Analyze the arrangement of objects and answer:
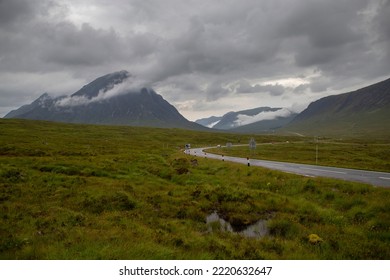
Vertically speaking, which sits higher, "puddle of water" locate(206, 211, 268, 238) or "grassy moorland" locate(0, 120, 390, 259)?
"grassy moorland" locate(0, 120, 390, 259)

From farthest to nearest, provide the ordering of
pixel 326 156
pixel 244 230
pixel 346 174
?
pixel 326 156 < pixel 346 174 < pixel 244 230

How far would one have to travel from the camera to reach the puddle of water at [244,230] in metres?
15.4

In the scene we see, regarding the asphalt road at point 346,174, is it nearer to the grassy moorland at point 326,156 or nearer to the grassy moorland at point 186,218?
the grassy moorland at point 186,218

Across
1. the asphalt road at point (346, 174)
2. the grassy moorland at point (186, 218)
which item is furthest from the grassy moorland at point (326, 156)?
the grassy moorland at point (186, 218)

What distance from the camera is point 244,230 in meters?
16.0

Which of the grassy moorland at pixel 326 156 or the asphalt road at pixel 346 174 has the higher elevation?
the asphalt road at pixel 346 174

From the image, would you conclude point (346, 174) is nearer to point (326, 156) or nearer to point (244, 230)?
point (244, 230)

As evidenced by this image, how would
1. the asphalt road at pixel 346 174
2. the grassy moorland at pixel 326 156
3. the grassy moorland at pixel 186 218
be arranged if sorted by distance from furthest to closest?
the grassy moorland at pixel 326 156 → the asphalt road at pixel 346 174 → the grassy moorland at pixel 186 218

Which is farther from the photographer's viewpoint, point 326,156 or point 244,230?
point 326,156

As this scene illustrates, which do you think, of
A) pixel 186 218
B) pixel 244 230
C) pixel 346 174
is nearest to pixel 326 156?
pixel 346 174

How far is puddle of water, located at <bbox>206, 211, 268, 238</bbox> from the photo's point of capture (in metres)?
15.4

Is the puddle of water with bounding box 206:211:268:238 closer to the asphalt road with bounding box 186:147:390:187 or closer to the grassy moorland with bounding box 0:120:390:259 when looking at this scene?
the grassy moorland with bounding box 0:120:390:259

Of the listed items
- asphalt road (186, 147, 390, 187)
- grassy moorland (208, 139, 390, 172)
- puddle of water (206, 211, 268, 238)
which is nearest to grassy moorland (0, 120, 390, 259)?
puddle of water (206, 211, 268, 238)

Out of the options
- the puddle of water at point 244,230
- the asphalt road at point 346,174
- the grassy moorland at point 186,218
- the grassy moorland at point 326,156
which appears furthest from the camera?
the grassy moorland at point 326,156
